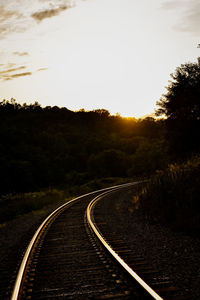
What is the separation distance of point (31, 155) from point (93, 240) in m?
62.1

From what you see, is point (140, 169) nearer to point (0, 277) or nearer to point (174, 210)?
point (174, 210)

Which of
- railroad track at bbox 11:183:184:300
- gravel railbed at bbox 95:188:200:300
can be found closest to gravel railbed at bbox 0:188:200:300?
gravel railbed at bbox 95:188:200:300

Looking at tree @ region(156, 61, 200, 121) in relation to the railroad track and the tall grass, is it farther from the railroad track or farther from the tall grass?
the railroad track

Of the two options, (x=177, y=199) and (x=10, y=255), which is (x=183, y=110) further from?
(x=10, y=255)

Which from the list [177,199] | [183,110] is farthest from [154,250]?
[183,110]

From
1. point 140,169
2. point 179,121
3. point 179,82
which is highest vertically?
point 179,82

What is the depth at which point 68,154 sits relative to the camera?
82688 millimetres

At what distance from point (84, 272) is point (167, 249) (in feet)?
8.26

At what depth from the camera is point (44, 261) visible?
6.25 m

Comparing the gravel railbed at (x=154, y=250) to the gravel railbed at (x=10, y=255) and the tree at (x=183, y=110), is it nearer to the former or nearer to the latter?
the gravel railbed at (x=10, y=255)

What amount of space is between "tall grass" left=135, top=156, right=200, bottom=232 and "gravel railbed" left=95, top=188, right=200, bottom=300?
44 cm

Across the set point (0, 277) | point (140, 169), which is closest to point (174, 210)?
point (0, 277)

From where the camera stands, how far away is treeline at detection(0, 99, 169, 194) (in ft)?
180

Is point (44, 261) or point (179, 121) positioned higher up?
point (179, 121)
